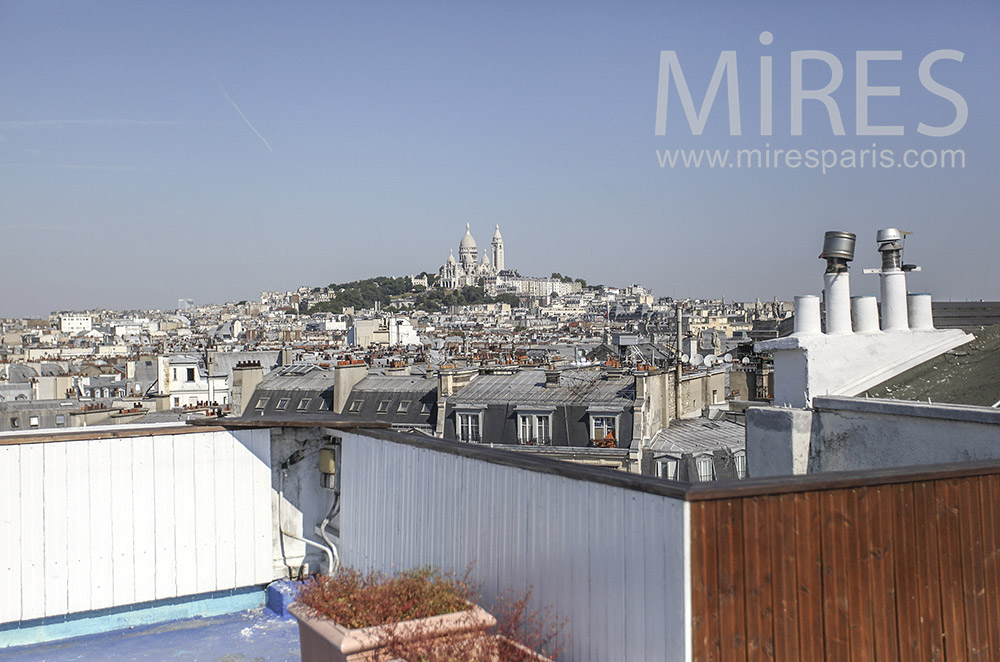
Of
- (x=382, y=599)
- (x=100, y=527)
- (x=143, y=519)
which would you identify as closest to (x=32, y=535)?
(x=100, y=527)

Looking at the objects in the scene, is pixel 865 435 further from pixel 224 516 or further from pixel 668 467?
pixel 668 467

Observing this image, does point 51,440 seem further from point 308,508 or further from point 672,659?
point 672,659

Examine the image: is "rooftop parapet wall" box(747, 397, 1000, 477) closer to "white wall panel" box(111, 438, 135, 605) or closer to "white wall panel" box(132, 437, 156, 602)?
"white wall panel" box(132, 437, 156, 602)

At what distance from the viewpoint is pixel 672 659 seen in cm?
289

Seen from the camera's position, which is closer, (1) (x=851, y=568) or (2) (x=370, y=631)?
(1) (x=851, y=568)

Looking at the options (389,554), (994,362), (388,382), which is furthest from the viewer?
(388,382)

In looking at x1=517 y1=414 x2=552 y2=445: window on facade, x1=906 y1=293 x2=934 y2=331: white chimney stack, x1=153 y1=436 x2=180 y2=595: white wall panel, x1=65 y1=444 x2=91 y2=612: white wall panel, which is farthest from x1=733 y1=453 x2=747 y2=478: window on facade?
x1=65 y1=444 x2=91 y2=612: white wall panel

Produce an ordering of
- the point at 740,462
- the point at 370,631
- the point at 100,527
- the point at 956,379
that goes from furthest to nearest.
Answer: the point at 740,462 → the point at 956,379 → the point at 100,527 → the point at 370,631

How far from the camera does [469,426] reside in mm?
22906

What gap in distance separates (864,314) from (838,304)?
0.26 metres

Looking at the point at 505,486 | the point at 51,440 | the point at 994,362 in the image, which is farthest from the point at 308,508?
the point at 994,362

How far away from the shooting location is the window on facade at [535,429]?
71.5 ft

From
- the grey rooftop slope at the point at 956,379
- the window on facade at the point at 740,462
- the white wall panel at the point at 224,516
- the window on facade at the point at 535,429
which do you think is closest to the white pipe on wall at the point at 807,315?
the grey rooftop slope at the point at 956,379

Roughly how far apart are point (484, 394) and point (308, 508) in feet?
59.0
